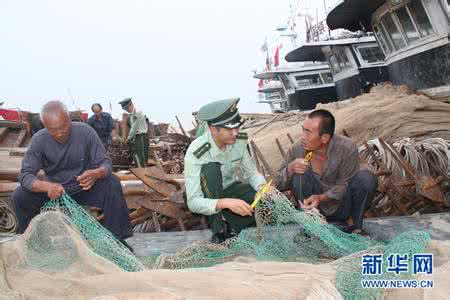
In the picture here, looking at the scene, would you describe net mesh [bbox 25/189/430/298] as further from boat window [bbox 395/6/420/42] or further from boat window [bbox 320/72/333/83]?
boat window [bbox 320/72/333/83]

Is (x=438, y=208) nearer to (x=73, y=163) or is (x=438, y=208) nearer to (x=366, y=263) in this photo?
(x=366, y=263)

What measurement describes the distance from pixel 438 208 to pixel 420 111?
247 centimetres

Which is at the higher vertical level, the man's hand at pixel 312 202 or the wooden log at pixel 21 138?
the wooden log at pixel 21 138

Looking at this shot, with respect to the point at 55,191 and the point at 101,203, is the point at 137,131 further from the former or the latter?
the point at 55,191

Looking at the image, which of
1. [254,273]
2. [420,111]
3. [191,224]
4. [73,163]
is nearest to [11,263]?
[254,273]

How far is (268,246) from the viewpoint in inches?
116

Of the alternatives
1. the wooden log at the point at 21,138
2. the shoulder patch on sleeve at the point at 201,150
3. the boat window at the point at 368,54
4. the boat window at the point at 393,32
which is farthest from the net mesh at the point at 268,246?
the boat window at the point at 368,54

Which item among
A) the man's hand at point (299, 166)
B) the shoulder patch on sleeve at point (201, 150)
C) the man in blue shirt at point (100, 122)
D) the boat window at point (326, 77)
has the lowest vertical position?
the boat window at point (326, 77)

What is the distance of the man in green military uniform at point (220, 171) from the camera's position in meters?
2.94

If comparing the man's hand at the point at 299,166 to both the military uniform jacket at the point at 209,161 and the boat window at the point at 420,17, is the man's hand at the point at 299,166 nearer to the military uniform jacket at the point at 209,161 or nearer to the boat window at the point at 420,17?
the military uniform jacket at the point at 209,161

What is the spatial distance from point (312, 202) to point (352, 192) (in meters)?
0.41

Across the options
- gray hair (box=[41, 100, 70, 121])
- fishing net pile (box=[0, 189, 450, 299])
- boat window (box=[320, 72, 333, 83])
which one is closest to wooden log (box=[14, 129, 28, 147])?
gray hair (box=[41, 100, 70, 121])

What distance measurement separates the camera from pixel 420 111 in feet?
21.5

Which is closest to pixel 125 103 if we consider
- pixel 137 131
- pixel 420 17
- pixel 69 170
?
pixel 137 131
